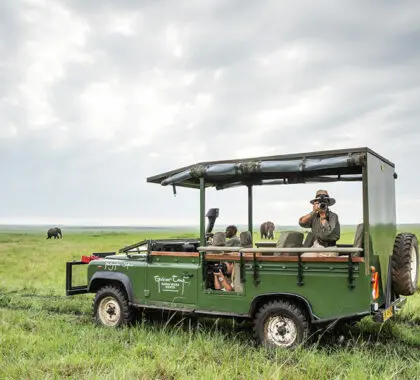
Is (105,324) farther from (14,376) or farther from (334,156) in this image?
(334,156)

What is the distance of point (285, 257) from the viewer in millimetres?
6699

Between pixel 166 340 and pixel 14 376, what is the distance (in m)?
2.13

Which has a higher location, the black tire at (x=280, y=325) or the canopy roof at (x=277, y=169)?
the canopy roof at (x=277, y=169)

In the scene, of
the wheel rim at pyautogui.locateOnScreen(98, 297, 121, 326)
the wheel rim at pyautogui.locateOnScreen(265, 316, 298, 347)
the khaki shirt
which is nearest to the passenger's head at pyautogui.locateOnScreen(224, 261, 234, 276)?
the wheel rim at pyautogui.locateOnScreen(265, 316, 298, 347)

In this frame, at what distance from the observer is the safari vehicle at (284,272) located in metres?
6.32

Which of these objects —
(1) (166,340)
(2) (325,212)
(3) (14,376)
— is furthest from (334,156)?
(3) (14,376)

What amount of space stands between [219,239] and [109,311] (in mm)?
2237

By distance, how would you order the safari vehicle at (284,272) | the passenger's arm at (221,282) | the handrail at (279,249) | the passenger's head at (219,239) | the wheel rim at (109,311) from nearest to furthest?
the handrail at (279,249)
the safari vehicle at (284,272)
the passenger's arm at (221,282)
the passenger's head at (219,239)
the wheel rim at (109,311)

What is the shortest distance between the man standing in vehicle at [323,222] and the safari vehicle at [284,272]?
0.86ft

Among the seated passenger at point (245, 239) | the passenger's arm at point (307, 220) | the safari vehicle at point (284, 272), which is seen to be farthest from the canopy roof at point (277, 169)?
the seated passenger at point (245, 239)

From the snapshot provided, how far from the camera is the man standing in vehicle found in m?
7.02

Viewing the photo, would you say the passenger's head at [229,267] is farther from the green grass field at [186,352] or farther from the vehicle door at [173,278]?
the green grass field at [186,352]

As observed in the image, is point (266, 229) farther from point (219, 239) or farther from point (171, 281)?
point (171, 281)

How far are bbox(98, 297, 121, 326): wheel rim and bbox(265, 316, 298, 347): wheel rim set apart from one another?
8.80 ft
